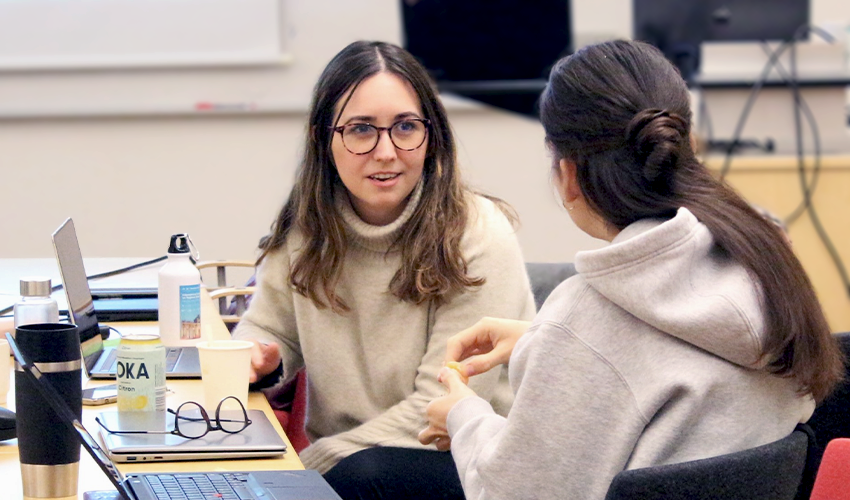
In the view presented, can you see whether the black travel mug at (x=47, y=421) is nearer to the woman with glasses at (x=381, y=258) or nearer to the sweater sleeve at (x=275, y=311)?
the woman with glasses at (x=381, y=258)

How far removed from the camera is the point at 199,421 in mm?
1265

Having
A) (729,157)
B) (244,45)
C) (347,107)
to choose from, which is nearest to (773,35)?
(729,157)

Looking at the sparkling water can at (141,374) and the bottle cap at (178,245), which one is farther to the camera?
the bottle cap at (178,245)

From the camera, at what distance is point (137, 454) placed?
44.7 inches

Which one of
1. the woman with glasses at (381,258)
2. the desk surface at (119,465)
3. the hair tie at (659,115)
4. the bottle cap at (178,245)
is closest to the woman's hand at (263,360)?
the woman with glasses at (381,258)

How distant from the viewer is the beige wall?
3650 mm

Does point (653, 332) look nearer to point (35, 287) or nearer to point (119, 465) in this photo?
point (119, 465)

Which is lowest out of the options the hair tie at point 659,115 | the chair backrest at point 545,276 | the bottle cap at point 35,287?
the chair backrest at point 545,276

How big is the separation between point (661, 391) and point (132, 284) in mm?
1438

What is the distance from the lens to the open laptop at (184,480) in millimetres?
947

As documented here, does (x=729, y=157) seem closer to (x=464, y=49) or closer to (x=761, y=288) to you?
(x=464, y=49)

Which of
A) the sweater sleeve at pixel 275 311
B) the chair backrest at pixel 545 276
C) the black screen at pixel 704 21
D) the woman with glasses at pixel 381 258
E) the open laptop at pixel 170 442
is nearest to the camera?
the open laptop at pixel 170 442

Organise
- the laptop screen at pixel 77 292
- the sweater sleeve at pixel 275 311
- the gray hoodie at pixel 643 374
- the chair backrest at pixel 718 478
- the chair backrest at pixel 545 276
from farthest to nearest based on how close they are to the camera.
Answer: the chair backrest at pixel 545 276 → the sweater sleeve at pixel 275 311 → the laptop screen at pixel 77 292 → the gray hoodie at pixel 643 374 → the chair backrest at pixel 718 478

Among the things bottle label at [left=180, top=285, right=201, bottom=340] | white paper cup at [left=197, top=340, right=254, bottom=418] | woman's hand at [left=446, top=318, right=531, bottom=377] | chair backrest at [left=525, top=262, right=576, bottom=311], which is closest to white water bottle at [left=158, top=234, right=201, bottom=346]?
bottle label at [left=180, top=285, right=201, bottom=340]
